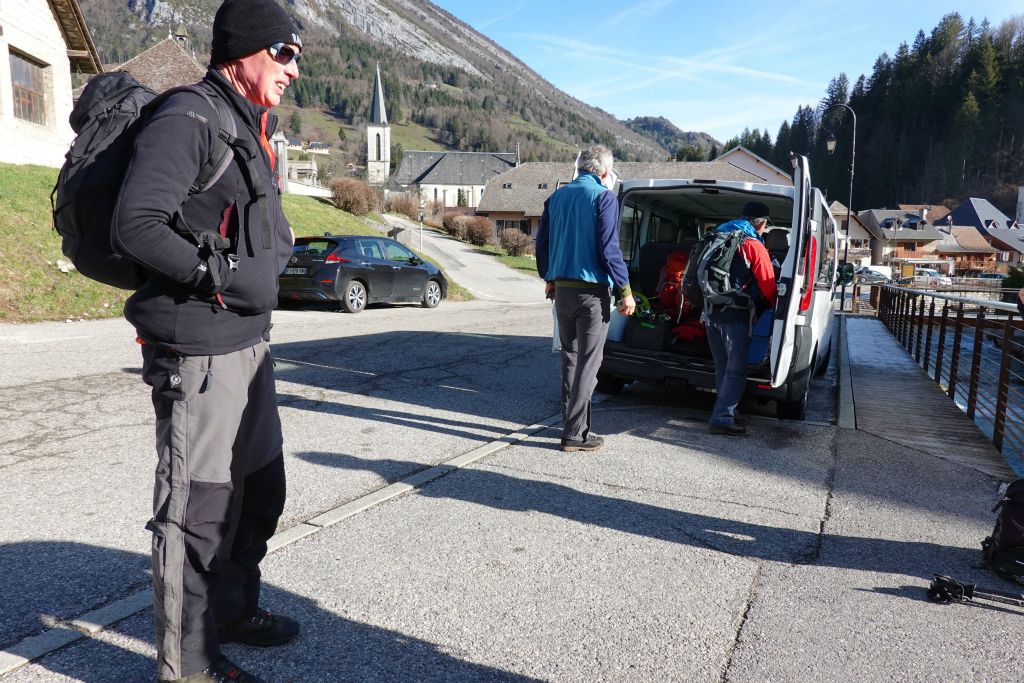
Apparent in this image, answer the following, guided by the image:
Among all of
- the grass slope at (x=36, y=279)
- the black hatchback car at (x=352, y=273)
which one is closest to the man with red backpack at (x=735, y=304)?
the black hatchback car at (x=352, y=273)

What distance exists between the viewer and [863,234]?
90.1m

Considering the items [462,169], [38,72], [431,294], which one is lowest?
[431,294]

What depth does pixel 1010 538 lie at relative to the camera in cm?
326

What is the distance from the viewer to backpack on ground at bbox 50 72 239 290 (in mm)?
1899

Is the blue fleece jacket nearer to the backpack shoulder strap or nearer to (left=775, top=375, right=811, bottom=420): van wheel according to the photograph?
(left=775, top=375, right=811, bottom=420): van wheel

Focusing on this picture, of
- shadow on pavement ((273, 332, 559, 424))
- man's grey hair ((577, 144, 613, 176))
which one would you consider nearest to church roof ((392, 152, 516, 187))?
shadow on pavement ((273, 332, 559, 424))

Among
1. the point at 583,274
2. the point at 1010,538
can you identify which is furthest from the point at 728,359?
the point at 1010,538

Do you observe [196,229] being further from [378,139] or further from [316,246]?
[378,139]

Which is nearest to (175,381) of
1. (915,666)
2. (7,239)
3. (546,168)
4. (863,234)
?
(915,666)

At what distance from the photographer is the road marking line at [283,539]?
245cm

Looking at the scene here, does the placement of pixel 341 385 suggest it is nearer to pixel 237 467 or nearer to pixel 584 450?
pixel 584 450

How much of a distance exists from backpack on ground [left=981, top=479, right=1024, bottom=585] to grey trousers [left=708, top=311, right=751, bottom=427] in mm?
2606

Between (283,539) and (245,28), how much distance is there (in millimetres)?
2271

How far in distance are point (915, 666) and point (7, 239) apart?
15.3 metres
